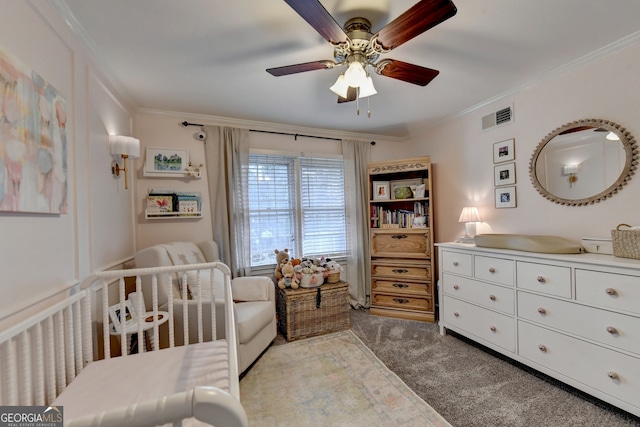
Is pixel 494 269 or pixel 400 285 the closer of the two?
pixel 494 269

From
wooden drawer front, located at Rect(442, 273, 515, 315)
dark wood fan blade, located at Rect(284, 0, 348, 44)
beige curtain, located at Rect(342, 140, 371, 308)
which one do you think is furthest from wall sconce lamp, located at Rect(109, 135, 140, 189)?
wooden drawer front, located at Rect(442, 273, 515, 315)

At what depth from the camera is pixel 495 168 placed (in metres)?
2.58

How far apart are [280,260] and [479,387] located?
1999 millimetres

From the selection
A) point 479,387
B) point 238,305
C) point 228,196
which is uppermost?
point 228,196

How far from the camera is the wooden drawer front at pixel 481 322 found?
6.70 feet

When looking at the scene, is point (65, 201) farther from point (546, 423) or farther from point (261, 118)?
point (546, 423)

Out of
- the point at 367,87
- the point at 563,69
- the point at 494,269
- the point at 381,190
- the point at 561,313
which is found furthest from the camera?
the point at 381,190

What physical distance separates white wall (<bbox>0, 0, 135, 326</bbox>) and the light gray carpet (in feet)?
7.21

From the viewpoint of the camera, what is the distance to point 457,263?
2.45 m

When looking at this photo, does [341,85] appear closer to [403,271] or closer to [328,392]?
[328,392]

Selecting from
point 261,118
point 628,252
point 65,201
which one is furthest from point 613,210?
point 65,201

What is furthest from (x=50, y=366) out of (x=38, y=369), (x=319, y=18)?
(x=319, y=18)

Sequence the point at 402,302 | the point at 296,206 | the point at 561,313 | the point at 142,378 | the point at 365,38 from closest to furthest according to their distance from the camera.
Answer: the point at 142,378, the point at 365,38, the point at 561,313, the point at 402,302, the point at 296,206

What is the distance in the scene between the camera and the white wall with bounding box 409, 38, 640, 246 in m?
1.76
